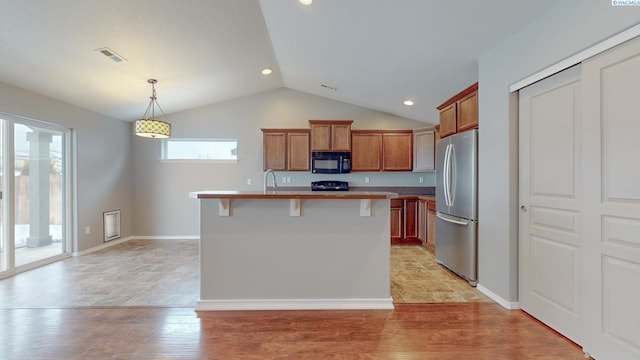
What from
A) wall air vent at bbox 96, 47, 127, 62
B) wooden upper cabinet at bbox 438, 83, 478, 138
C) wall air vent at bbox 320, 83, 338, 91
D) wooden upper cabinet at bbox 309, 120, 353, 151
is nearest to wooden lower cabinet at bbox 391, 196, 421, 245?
wooden upper cabinet at bbox 309, 120, 353, 151

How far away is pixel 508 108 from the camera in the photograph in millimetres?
2514

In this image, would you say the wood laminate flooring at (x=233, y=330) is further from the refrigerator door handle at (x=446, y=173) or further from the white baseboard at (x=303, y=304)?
the refrigerator door handle at (x=446, y=173)

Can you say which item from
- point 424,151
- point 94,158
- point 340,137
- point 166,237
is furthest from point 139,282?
point 424,151

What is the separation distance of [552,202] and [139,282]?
4.16 metres

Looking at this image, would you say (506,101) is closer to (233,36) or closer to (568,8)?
(568,8)

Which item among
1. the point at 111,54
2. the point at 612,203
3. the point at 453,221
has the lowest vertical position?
the point at 453,221

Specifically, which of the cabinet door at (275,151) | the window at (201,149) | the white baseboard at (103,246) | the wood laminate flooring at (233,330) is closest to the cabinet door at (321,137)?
the cabinet door at (275,151)

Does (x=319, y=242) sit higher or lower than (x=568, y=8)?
lower

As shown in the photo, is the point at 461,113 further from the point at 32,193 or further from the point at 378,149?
the point at 32,193

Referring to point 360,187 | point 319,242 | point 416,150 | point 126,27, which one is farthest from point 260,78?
point 319,242

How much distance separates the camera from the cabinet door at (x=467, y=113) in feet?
10.1

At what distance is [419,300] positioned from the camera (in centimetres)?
272

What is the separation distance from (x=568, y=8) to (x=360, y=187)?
4081 mm

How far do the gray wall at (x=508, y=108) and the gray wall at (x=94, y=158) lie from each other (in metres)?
5.51
